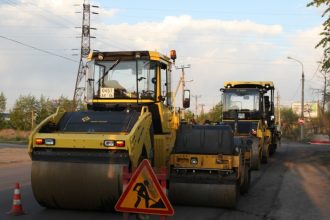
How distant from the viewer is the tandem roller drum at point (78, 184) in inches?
344

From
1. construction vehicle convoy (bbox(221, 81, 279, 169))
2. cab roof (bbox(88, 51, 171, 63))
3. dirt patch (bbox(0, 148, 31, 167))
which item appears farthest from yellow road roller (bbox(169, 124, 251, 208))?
dirt patch (bbox(0, 148, 31, 167))

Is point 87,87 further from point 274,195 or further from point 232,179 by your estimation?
point 274,195

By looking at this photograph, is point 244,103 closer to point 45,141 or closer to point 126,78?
point 126,78

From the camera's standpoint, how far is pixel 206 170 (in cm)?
1073

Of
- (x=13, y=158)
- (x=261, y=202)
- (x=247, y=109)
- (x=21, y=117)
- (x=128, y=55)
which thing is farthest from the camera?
(x=21, y=117)

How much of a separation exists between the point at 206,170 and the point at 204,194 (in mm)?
527

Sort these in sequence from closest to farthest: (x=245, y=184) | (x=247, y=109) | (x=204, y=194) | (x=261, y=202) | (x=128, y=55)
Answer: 1. (x=204, y=194)
2. (x=128, y=55)
3. (x=261, y=202)
4. (x=245, y=184)
5. (x=247, y=109)

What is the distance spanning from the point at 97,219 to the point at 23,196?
3.45 metres

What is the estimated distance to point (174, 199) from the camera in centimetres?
1068

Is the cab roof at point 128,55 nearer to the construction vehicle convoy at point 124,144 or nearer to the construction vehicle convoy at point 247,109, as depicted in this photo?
the construction vehicle convoy at point 124,144

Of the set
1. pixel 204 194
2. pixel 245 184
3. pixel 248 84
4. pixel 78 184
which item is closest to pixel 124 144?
pixel 78 184

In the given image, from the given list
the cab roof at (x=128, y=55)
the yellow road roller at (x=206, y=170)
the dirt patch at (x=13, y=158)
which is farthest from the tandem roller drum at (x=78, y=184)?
the dirt patch at (x=13, y=158)

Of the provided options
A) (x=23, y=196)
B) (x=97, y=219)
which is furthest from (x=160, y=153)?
(x=23, y=196)

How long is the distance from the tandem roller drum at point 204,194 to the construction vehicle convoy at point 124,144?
20 mm
